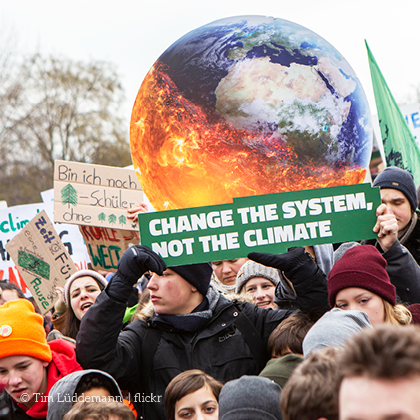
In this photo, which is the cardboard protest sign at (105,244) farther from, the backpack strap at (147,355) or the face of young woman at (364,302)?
the face of young woman at (364,302)

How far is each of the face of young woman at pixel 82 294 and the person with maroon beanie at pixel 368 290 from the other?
7.29 feet

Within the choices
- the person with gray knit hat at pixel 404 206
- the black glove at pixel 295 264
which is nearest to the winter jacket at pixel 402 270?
the black glove at pixel 295 264

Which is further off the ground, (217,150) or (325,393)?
(217,150)

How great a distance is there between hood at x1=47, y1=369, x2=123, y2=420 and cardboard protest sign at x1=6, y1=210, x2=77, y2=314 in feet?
8.86

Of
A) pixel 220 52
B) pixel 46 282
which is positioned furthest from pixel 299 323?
pixel 46 282

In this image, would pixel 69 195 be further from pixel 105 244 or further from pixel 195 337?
pixel 195 337

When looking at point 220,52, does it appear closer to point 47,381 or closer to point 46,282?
point 47,381

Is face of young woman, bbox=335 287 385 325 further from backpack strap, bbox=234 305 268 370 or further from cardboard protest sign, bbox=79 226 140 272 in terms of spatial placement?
cardboard protest sign, bbox=79 226 140 272

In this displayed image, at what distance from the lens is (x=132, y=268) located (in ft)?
8.82

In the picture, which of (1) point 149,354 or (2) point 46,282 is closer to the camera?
(1) point 149,354

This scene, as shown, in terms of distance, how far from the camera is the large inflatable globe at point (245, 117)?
2729 mm

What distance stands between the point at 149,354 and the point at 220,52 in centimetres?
158

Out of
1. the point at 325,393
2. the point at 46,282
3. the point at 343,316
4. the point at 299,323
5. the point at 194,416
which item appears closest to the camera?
the point at 325,393

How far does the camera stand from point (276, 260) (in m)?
2.74
